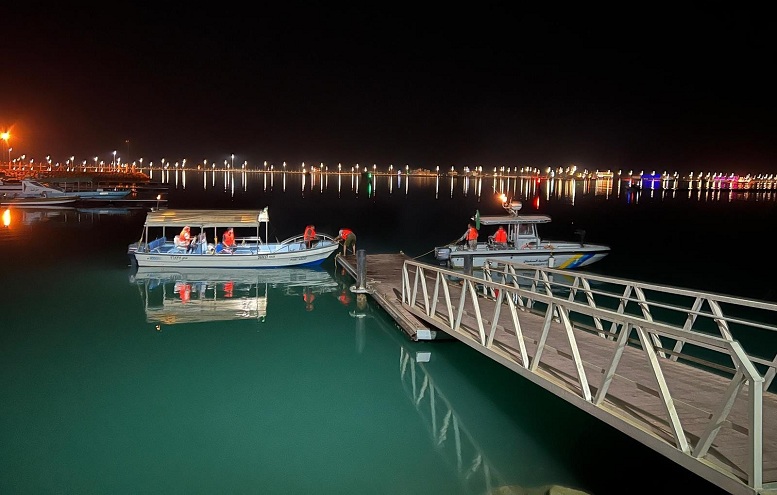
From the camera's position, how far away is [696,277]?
32.5m

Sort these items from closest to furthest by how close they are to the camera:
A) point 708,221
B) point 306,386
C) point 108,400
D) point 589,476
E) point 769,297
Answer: point 589,476, point 108,400, point 306,386, point 769,297, point 708,221

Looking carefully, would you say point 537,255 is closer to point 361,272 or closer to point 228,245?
point 361,272

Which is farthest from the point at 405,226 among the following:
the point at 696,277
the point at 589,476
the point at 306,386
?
the point at 589,476

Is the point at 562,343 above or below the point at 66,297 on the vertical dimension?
above

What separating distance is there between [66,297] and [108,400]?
1185 centimetres

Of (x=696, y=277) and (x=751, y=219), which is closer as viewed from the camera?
(x=696, y=277)

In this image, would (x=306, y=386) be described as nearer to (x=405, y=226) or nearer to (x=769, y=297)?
(x=769, y=297)

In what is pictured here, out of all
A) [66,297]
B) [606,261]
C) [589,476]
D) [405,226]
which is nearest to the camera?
[589,476]

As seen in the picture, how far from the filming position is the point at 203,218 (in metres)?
29.1

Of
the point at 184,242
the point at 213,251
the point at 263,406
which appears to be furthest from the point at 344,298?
the point at 263,406

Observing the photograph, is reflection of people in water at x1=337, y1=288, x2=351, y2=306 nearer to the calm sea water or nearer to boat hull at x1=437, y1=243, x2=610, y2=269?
the calm sea water

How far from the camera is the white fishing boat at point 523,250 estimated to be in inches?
1085

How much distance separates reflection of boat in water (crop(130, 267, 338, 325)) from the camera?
69.1 ft

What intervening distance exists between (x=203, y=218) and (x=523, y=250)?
1486 centimetres
